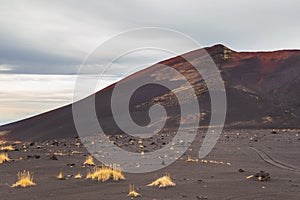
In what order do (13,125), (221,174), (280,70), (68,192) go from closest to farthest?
(68,192), (221,174), (280,70), (13,125)

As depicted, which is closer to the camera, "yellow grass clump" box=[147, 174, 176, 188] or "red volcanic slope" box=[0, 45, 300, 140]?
"yellow grass clump" box=[147, 174, 176, 188]

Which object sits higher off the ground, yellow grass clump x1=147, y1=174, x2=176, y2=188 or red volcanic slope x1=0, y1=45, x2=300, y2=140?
red volcanic slope x1=0, y1=45, x2=300, y2=140

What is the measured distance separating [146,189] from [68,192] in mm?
2044

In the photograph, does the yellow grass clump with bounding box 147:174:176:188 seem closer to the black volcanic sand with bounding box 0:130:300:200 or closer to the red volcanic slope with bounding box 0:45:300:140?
the black volcanic sand with bounding box 0:130:300:200

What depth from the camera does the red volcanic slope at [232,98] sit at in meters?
56.2

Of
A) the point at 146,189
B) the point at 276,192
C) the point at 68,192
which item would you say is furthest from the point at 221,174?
the point at 68,192

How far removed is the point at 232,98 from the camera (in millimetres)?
62531

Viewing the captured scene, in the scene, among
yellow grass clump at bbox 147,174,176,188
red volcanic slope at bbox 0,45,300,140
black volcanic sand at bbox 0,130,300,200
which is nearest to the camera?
black volcanic sand at bbox 0,130,300,200

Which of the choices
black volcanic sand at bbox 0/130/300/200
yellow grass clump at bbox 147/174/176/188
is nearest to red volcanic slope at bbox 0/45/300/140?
black volcanic sand at bbox 0/130/300/200

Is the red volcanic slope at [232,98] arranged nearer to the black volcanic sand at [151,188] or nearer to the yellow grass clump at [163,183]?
the black volcanic sand at [151,188]

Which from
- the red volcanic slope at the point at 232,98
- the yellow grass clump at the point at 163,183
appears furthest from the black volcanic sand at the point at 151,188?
the red volcanic slope at the point at 232,98

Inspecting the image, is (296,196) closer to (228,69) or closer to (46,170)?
(46,170)

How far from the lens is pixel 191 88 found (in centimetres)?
6719

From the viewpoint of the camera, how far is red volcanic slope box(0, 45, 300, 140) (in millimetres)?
56188
